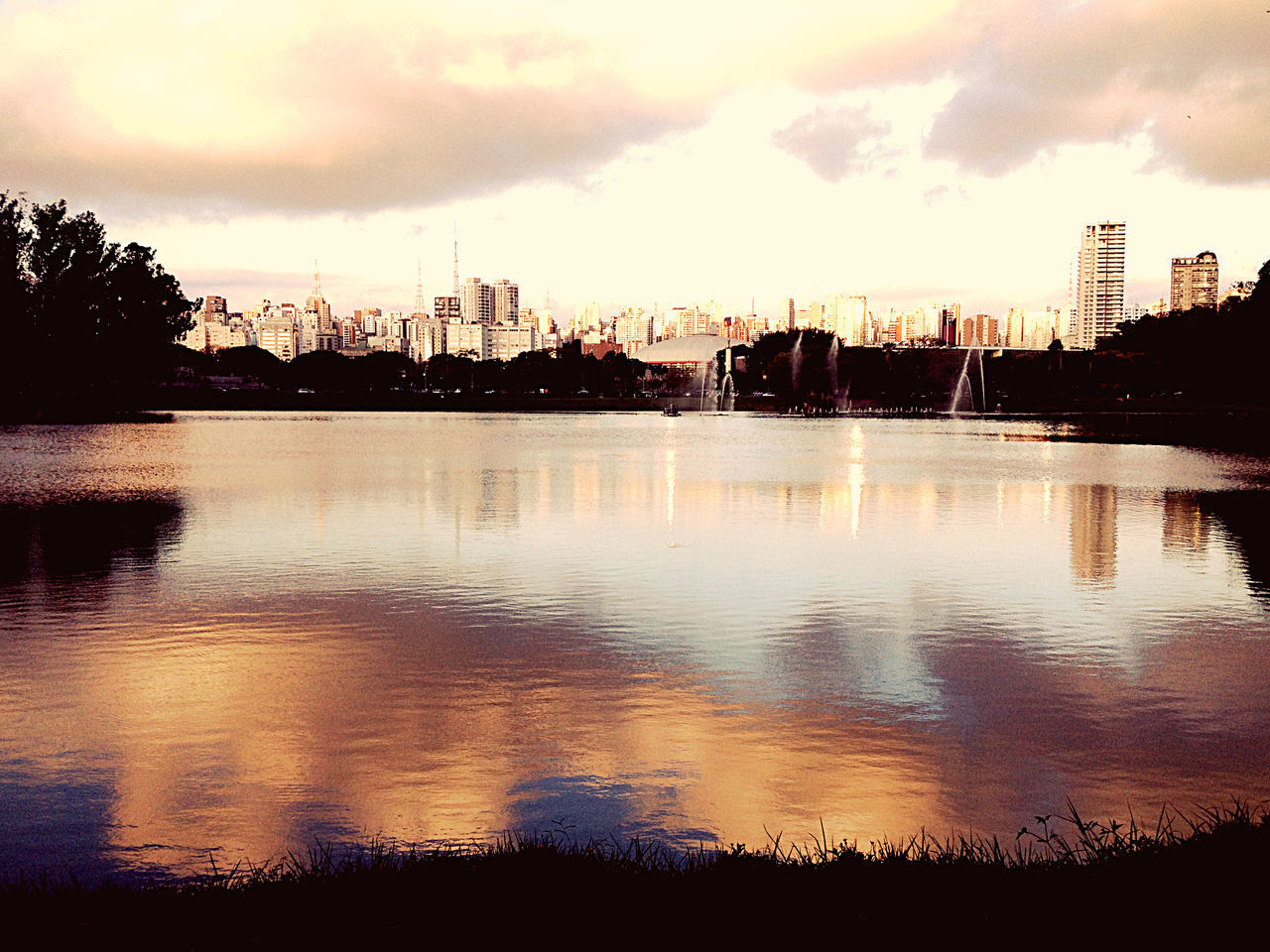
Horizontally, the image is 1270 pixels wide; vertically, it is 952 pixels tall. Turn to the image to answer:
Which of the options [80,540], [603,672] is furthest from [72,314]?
[603,672]

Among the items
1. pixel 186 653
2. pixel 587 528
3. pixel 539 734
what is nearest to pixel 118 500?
pixel 587 528

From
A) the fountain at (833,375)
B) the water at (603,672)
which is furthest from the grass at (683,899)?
the fountain at (833,375)

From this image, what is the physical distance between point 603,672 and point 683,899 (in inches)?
220

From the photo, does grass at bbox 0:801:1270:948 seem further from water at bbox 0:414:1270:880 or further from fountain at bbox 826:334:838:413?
fountain at bbox 826:334:838:413

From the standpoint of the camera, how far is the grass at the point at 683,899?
193 inches

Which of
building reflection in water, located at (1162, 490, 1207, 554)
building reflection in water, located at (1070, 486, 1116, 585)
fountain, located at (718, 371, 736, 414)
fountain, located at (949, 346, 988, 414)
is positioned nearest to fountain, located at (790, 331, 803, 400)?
fountain, located at (718, 371, 736, 414)

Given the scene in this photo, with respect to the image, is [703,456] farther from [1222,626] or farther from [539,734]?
[539,734]

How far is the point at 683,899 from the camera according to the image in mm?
5227

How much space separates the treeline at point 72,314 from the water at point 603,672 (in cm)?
6094

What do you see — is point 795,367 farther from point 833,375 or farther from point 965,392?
point 965,392

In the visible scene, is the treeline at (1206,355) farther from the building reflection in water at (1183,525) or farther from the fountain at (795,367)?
the building reflection in water at (1183,525)

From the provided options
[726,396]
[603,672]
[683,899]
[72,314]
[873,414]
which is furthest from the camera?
[726,396]

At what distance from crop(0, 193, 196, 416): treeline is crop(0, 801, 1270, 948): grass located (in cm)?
7943

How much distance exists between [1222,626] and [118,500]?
22.6 metres
